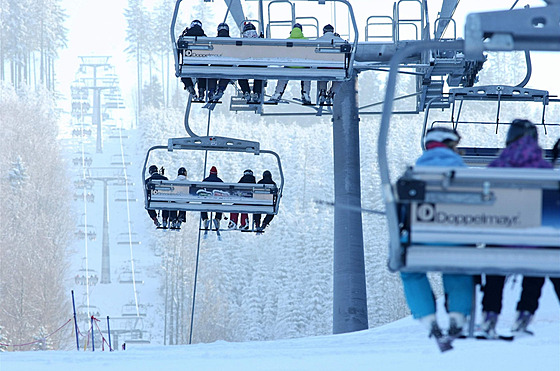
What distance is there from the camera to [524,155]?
5387 millimetres

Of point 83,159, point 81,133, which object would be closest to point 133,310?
point 83,159

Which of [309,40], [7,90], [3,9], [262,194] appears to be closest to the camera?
[309,40]

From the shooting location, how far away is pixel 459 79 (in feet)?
54.8

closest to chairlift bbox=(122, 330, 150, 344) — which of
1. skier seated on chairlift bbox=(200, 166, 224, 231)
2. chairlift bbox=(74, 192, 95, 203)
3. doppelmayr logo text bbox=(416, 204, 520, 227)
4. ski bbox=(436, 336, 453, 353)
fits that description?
chairlift bbox=(74, 192, 95, 203)

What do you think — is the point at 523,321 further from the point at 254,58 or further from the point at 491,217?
the point at 254,58

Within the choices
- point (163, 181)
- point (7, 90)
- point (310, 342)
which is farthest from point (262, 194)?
point (7, 90)

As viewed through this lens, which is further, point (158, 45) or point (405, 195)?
point (158, 45)

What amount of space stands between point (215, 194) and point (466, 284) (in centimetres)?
754

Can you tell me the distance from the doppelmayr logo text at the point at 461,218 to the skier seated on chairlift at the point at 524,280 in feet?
1.48

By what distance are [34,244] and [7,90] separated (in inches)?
Result: 1240

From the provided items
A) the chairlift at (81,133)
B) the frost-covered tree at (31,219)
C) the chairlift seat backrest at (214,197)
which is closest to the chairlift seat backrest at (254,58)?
the chairlift seat backrest at (214,197)

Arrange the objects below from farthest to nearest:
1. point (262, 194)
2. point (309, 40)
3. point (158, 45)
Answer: point (158, 45) → point (262, 194) → point (309, 40)

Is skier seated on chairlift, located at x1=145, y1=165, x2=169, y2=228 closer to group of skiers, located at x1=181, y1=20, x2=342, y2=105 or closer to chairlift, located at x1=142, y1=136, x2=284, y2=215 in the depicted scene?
chairlift, located at x1=142, y1=136, x2=284, y2=215

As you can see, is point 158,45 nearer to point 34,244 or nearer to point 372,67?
point 34,244
